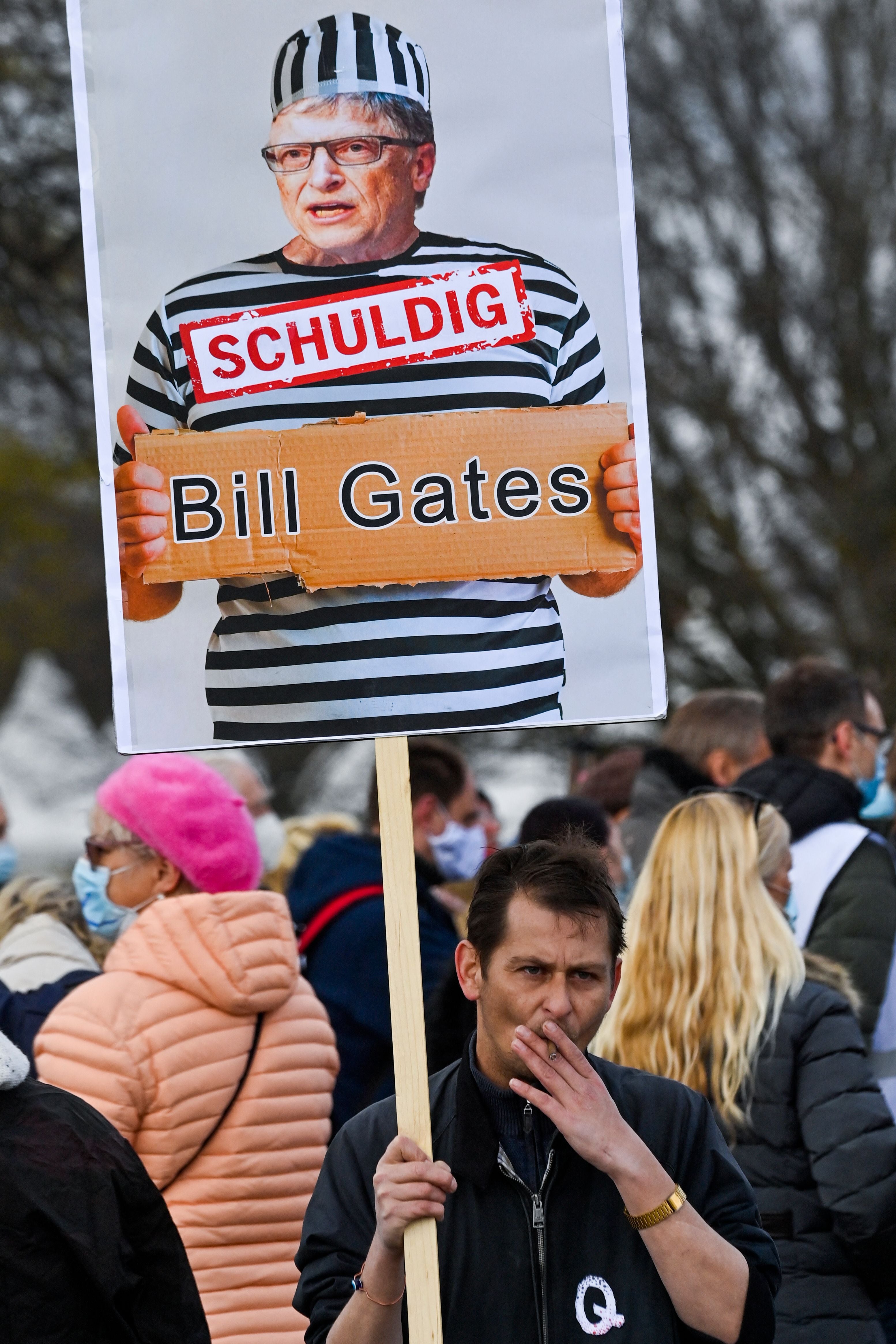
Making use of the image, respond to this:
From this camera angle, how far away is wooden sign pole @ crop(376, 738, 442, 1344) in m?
2.38

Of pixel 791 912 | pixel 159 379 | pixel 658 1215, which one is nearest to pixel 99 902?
pixel 791 912

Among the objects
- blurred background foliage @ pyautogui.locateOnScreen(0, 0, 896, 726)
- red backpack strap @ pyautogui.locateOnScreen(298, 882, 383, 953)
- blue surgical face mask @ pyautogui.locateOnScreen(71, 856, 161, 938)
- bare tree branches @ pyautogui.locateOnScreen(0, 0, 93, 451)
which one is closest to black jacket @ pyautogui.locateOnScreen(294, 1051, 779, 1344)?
blue surgical face mask @ pyautogui.locateOnScreen(71, 856, 161, 938)

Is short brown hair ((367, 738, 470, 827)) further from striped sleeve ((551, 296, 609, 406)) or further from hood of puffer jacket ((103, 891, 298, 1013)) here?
striped sleeve ((551, 296, 609, 406))

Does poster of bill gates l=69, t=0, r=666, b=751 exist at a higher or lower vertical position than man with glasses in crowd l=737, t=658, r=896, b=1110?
higher

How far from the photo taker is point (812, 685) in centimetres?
559

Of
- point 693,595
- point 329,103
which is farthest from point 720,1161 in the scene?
point 693,595

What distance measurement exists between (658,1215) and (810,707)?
3292mm

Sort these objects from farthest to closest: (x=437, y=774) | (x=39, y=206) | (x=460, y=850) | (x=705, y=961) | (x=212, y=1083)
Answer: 1. (x=39, y=206)
2. (x=460, y=850)
3. (x=437, y=774)
4. (x=705, y=961)
5. (x=212, y=1083)

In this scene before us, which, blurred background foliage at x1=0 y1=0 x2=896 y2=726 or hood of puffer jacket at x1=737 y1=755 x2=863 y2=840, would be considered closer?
hood of puffer jacket at x1=737 y1=755 x2=863 y2=840

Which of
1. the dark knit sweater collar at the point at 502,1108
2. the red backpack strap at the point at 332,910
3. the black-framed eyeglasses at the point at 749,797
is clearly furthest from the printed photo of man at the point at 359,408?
the red backpack strap at the point at 332,910

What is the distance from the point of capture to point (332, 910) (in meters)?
4.70

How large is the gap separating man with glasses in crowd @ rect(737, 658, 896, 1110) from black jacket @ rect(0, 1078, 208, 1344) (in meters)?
2.28

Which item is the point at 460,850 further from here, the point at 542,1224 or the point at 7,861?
the point at 542,1224

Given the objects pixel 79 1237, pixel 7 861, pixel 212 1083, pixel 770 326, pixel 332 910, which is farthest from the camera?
pixel 770 326
